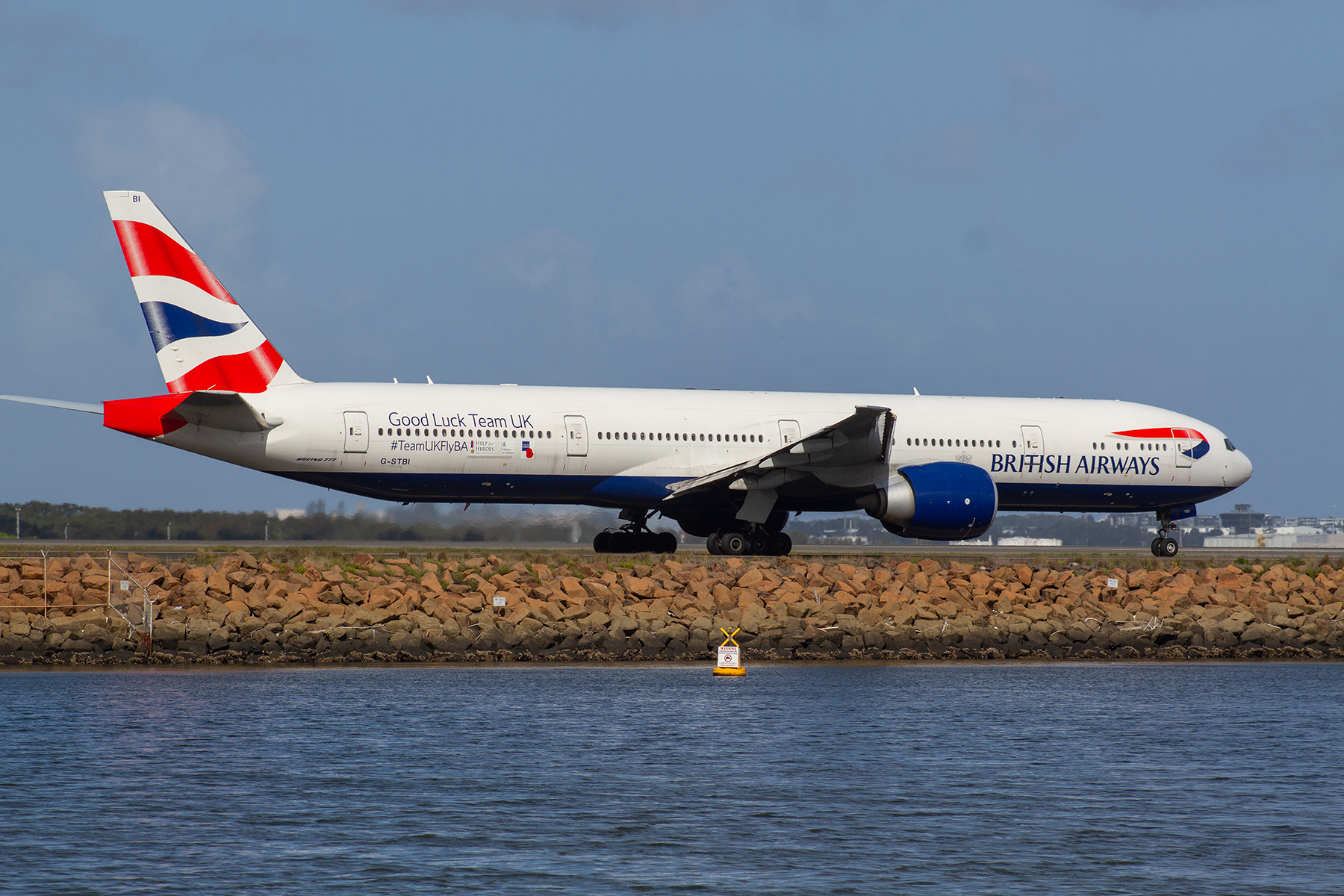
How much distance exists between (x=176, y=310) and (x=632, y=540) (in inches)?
460

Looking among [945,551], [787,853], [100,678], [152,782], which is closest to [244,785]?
[152,782]

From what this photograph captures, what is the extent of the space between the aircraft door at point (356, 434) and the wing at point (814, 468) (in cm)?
675

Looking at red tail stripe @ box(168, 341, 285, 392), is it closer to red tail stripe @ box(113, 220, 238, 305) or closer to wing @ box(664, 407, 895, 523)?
red tail stripe @ box(113, 220, 238, 305)

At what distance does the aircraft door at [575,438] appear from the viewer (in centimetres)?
3127

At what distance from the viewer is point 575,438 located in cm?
3133

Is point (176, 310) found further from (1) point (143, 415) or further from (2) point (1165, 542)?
(2) point (1165, 542)

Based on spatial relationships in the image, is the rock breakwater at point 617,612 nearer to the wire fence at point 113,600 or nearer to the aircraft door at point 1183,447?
the wire fence at point 113,600

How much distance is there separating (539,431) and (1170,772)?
18.2 meters

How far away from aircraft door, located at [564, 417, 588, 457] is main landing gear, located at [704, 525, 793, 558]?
3780 mm

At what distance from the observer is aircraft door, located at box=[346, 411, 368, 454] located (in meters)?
30.2

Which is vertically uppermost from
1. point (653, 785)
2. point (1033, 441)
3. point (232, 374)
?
point (232, 374)

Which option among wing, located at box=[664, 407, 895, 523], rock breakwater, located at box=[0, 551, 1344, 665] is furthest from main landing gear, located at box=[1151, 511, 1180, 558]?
wing, located at box=[664, 407, 895, 523]

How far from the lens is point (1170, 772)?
15320mm

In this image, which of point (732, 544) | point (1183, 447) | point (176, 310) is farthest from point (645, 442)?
point (1183, 447)
